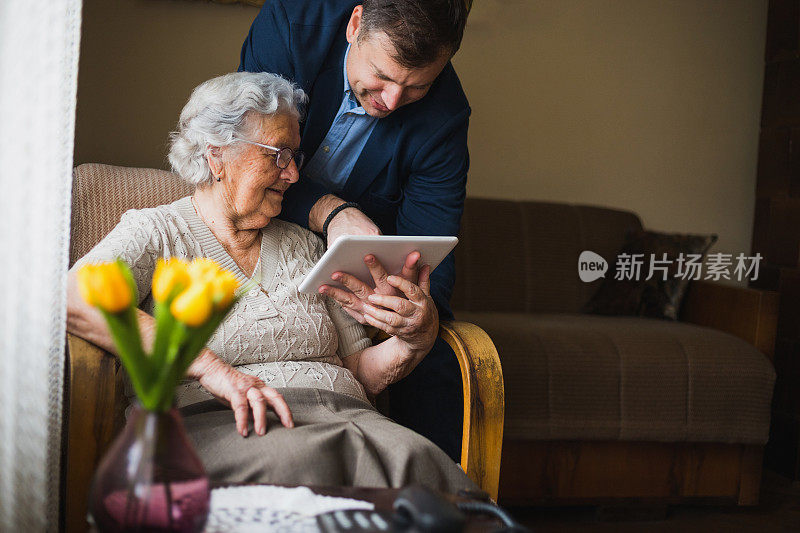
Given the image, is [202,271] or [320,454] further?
[320,454]

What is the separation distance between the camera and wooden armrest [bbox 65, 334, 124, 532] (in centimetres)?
120

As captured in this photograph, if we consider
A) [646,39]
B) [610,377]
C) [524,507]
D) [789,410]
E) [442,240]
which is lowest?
[524,507]

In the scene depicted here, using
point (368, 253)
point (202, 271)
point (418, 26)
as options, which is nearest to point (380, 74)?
point (418, 26)

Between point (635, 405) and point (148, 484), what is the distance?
6.85ft

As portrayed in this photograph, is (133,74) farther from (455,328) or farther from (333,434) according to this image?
(333,434)

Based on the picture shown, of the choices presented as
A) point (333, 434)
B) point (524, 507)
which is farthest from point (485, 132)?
point (333, 434)

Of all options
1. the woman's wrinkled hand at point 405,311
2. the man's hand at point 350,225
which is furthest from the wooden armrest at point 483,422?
the man's hand at point 350,225

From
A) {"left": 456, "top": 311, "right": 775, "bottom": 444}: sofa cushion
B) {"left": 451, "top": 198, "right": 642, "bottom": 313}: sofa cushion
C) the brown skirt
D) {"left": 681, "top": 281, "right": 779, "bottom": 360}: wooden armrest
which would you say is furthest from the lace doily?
{"left": 681, "top": 281, "right": 779, "bottom": 360}: wooden armrest

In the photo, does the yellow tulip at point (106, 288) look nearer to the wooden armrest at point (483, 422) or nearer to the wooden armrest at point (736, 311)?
the wooden armrest at point (483, 422)

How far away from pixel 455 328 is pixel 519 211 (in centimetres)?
171

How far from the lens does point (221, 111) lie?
1.52 meters

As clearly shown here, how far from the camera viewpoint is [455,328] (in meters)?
1.63

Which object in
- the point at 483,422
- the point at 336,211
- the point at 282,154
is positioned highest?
the point at 282,154

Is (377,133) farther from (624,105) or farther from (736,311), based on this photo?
(624,105)
